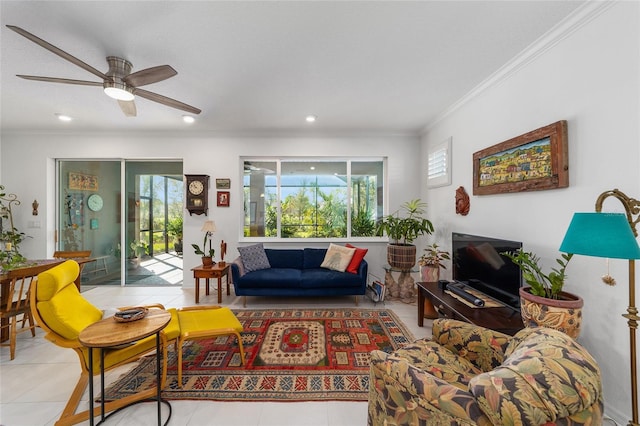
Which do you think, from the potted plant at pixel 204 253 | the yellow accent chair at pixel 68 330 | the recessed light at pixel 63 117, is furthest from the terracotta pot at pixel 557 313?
the recessed light at pixel 63 117

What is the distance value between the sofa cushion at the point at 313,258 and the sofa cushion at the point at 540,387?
3152 millimetres

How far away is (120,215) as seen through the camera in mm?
4387

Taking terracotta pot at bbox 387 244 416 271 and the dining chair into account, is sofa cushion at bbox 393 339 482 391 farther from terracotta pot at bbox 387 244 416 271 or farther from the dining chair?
the dining chair

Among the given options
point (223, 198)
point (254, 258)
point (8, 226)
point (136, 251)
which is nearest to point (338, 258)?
point (254, 258)

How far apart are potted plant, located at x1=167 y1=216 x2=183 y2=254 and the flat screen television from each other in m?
4.42

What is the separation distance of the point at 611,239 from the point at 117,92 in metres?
3.46

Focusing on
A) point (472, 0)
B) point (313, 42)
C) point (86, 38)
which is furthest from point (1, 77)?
point (472, 0)

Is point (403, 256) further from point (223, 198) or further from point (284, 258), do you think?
point (223, 198)

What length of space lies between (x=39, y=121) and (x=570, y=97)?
6.42 metres

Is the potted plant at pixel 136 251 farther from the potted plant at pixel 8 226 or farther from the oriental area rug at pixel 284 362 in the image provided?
the oriental area rug at pixel 284 362

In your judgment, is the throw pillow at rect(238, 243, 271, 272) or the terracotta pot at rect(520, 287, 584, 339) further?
the throw pillow at rect(238, 243, 271, 272)

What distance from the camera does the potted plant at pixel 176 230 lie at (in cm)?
449

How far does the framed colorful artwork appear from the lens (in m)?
4.31

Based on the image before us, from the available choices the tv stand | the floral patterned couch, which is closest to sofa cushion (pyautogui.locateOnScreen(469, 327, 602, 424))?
the floral patterned couch
